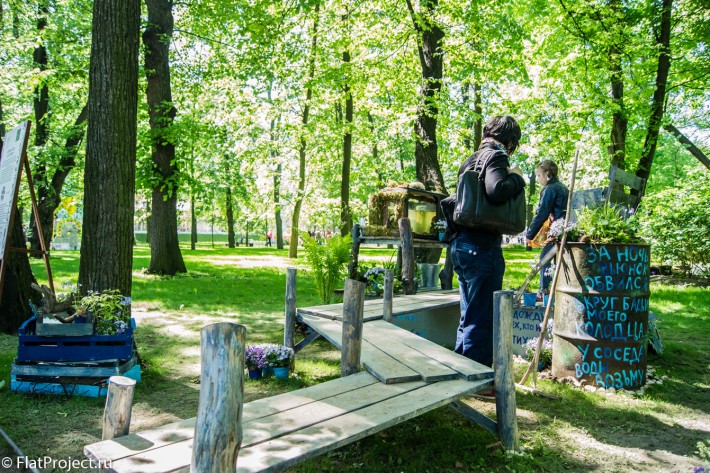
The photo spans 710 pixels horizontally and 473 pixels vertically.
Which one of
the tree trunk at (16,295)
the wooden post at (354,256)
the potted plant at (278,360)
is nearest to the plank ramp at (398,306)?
the potted plant at (278,360)

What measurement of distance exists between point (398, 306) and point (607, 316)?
7.17 feet

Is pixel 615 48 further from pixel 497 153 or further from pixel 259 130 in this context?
pixel 259 130

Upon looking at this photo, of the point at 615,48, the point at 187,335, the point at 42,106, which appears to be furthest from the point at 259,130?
the point at 187,335

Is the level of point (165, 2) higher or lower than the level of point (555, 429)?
higher

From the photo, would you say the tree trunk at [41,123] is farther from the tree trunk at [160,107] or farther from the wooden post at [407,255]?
the wooden post at [407,255]

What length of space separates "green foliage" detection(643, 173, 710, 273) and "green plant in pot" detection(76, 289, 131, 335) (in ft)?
44.0

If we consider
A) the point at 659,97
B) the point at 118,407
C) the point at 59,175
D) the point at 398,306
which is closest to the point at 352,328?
the point at 118,407

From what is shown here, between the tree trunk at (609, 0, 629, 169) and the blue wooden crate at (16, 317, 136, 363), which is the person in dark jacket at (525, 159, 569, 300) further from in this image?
the tree trunk at (609, 0, 629, 169)

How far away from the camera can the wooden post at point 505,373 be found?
378 centimetres

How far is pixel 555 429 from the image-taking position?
4254 millimetres

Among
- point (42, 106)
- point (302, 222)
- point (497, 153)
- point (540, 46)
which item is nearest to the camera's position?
point (497, 153)

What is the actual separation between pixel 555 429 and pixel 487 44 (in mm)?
9259

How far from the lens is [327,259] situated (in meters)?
8.70

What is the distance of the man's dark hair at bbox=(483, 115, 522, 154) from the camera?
A: 4.26 metres
